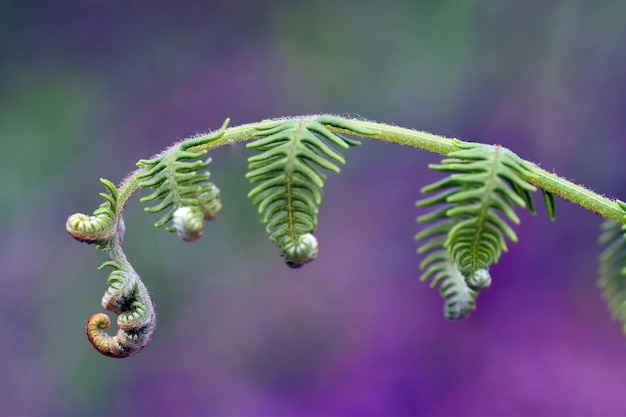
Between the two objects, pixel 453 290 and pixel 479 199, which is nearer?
pixel 479 199

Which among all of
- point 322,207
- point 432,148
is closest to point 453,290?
point 432,148

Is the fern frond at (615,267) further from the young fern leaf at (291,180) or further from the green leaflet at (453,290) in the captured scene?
the young fern leaf at (291,180)

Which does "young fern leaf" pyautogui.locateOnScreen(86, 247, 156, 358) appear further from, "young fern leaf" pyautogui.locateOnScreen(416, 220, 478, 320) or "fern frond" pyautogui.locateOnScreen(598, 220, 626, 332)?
"fern frond" pyautogui.locateOnScreen(598, 220, 626, 332)

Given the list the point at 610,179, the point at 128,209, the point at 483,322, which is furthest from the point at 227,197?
the point at 610,179

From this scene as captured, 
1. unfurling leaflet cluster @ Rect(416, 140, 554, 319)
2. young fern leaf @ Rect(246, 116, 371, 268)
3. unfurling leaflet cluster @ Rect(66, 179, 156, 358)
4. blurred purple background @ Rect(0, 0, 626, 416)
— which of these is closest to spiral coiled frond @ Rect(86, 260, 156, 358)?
unfurling leaflet cluster @ Rect(66, 179, 156, 358)

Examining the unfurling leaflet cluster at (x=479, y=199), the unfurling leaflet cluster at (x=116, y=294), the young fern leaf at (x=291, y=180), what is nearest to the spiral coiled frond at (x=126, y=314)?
the unfurling leaflet cluster at (x=116, y=294)

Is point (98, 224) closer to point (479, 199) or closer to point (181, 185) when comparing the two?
point (181, 185)
